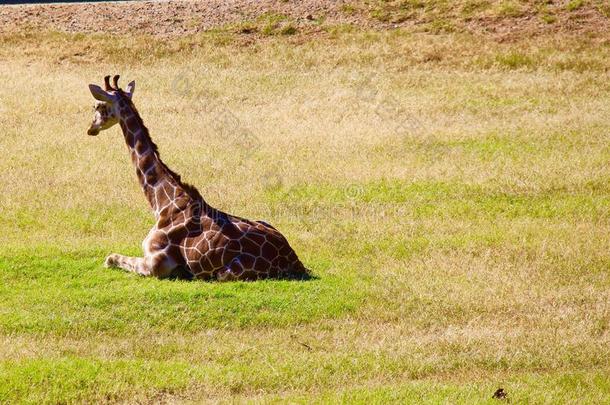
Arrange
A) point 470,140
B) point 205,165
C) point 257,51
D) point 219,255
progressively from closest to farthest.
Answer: point 219,255 < point 205,165 < point 470,140 < point 257,51

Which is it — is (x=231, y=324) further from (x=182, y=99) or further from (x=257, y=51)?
(x=257, y=51)

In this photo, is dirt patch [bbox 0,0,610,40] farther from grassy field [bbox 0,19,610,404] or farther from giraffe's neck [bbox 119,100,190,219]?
giraffe's neck [bbox 119,100,190,219]

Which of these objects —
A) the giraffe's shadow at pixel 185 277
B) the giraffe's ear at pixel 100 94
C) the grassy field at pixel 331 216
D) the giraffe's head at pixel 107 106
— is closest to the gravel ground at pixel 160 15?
the grassy field at pixel 331 216

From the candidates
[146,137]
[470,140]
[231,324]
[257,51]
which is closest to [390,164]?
[470,140]

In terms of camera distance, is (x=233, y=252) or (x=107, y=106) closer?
(x=233, y=252)

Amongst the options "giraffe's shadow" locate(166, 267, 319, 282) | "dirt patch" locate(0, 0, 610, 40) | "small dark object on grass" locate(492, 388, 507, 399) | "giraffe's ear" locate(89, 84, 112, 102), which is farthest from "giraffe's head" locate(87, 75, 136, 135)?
"dirt patch" locate(0, 0, 610, 40)

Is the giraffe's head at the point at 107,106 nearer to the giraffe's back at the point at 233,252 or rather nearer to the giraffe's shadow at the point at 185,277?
the giraffe's back at the point at 233,252

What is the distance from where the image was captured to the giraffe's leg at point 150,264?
1164 cm

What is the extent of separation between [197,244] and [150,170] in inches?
42.8

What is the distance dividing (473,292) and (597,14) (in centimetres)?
1762

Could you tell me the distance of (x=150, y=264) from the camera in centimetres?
1168

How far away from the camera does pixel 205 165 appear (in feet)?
57.6

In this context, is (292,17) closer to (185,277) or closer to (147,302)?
(185,277)

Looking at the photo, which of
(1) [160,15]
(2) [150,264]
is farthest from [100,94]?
(1) [160,15]
